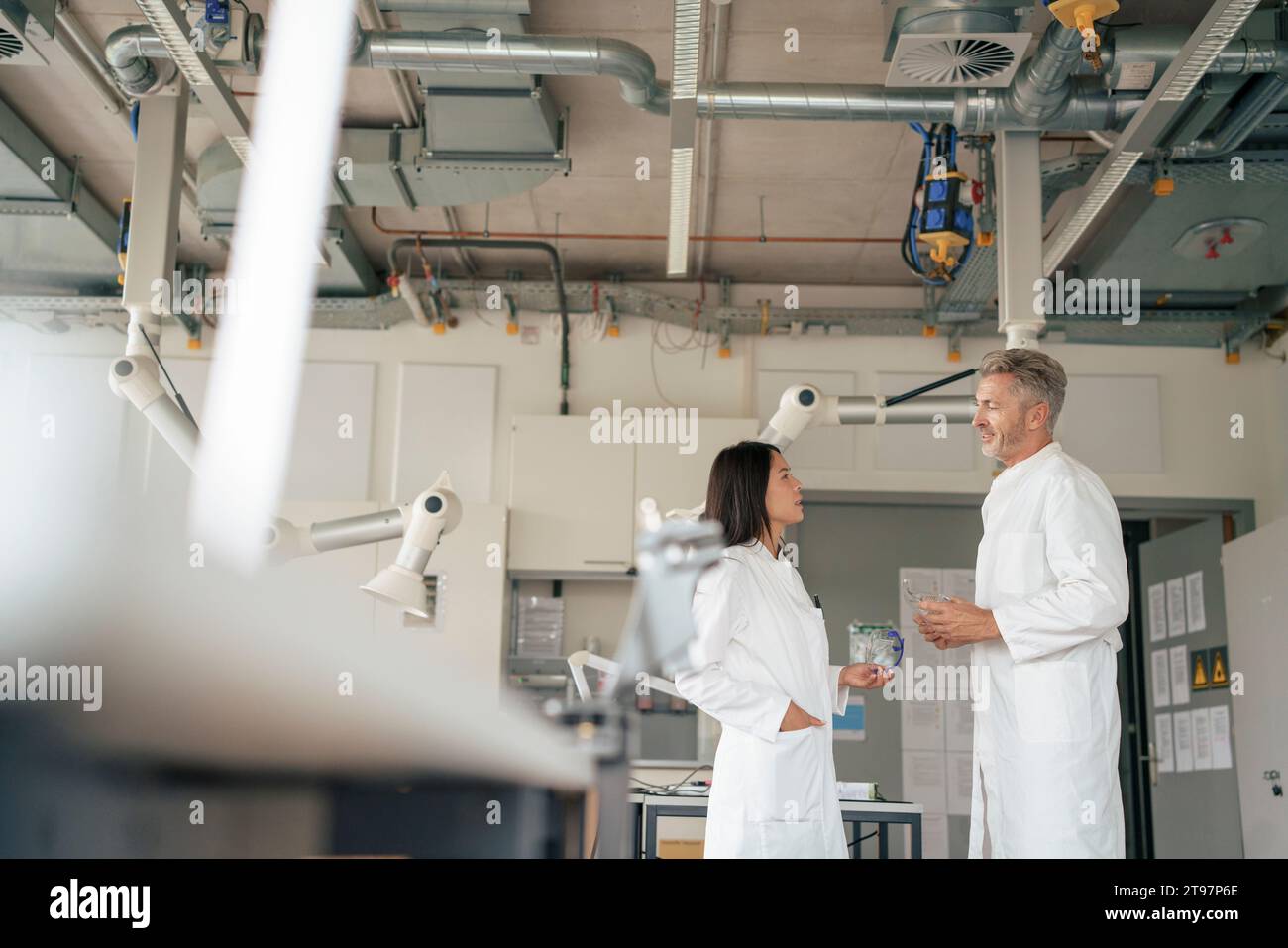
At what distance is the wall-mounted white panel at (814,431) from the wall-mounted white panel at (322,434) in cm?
186

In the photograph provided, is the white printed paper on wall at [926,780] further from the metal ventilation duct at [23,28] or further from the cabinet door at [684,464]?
the metal ventilation duct at [23,28]

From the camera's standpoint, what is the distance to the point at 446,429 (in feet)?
18.8

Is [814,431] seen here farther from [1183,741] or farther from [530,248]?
[1183,741]

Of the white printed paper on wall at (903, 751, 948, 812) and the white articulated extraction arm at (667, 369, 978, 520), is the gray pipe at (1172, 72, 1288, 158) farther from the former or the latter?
the white printed paper on wall at (903, 751, 948, 812)

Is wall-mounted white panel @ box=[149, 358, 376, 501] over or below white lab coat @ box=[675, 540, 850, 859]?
over

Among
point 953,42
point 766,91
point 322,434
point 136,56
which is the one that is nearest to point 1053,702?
point 953,42

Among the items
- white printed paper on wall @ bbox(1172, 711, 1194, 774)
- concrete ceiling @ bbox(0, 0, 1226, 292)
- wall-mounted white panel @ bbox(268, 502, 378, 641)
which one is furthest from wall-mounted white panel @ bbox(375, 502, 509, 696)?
white printed paper on wall @ bbox(1172, 711, 1194, 774)

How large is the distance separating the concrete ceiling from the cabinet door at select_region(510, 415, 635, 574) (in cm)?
91

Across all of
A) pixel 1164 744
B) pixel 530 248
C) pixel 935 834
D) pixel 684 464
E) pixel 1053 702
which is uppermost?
pixel 530 248

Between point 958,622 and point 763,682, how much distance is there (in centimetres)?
37

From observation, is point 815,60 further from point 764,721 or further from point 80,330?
point 80,330

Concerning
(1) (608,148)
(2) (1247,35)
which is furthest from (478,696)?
(2) (1247,35)

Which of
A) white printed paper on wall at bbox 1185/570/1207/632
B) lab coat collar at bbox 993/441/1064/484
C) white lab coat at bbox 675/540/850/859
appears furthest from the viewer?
white printed paper on wall at bbox 1185/570/1207/632

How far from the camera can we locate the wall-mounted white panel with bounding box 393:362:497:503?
570 centimetres
